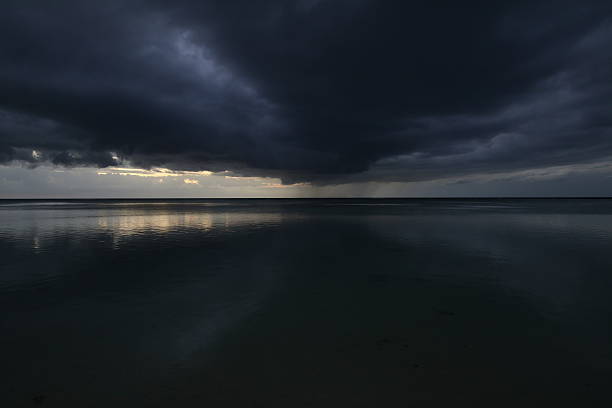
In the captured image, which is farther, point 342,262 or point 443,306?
point 342,262

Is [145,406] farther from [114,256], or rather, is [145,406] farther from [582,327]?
[114,256]

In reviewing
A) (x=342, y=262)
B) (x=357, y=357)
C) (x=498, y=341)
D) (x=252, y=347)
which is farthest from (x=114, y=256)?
(x=498, y=341)

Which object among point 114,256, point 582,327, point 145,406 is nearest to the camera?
point 145,406

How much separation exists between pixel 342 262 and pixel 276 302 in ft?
27.7

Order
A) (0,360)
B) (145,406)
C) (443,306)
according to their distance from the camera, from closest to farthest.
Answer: (145,406)
(0,360)
(443,306)

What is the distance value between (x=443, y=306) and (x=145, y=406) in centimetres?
1035

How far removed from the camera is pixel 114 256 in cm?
2159

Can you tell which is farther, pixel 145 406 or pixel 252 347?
pixel 252 347

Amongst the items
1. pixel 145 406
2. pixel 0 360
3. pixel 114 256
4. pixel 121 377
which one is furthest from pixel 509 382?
pixel 114 256

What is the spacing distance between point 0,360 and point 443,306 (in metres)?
13.9

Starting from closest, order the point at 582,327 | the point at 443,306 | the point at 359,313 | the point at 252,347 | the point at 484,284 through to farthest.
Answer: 1. the point at 252,347
2. the point at 582,327
3. the point at 359,313
4. the point at 443,306
5. the point at 484,284

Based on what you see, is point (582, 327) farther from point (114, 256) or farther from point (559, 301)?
point (114, 256)

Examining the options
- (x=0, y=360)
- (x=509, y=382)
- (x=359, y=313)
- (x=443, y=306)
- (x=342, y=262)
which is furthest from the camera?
(x=342, y=262)

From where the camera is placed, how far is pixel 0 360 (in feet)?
25.1
